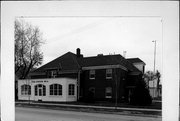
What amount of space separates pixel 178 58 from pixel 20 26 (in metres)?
1.74

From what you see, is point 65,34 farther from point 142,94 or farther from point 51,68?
point 142,94

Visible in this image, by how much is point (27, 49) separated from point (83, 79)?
928 mm

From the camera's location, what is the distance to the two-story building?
9.07 feet

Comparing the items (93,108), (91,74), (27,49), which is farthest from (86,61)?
(27,49)

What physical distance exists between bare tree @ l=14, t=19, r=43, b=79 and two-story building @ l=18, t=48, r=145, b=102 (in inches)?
5.0

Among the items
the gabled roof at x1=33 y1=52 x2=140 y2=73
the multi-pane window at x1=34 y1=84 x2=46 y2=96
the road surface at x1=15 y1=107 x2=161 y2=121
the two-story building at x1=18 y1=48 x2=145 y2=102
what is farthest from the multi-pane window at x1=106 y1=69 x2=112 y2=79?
the multi-pane window at x1=34 y1=84 x2=46 y2=96

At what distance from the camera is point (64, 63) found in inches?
113

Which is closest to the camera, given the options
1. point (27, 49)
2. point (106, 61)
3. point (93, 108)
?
point (27, 49)

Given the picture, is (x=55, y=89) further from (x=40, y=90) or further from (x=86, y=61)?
(x=86, y=61)

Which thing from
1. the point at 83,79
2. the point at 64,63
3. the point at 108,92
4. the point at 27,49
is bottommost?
the point at 108,92

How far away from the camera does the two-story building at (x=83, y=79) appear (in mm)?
2764

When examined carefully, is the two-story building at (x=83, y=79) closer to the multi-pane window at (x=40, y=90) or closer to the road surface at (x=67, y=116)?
the multi-pane window at (x=40, y=90)

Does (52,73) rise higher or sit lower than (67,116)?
higher

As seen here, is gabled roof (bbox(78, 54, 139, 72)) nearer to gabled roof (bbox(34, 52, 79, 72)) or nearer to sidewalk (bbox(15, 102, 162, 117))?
gabled roof (bbox(34, 52, 79, 72))
